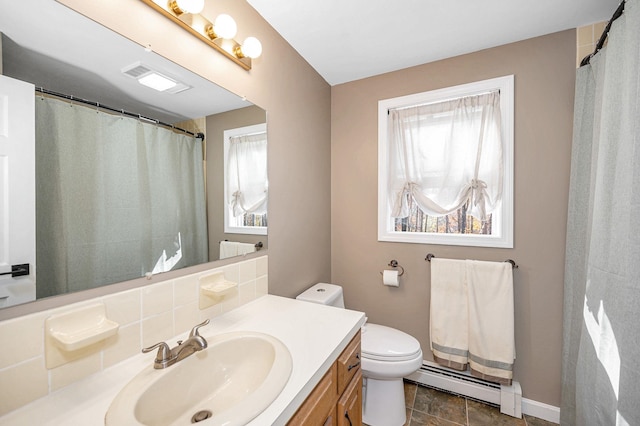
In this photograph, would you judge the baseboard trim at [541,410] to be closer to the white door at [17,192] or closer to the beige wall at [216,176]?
the beige wall at [216,176]

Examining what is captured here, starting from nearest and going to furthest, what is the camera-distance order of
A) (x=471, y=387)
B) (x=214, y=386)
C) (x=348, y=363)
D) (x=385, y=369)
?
(x=214, y=386), (x=348, y=363), (x=385, y=369), (x=471, y=387)

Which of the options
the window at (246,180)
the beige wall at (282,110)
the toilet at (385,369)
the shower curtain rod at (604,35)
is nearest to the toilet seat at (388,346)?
the toilet at (385,369)

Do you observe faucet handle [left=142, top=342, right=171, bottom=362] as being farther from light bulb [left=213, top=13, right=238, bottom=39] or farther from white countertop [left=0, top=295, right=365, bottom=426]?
light bulb [left=213, top=13, right=238, bottom=39]

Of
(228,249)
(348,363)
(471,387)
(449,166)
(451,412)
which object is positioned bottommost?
(451,412)

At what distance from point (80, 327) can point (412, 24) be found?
6.62 ft

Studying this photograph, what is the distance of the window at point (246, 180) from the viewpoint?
4.14 ft

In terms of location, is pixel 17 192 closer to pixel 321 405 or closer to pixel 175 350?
pixel 175 350

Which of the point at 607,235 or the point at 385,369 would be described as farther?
the point at 385,369

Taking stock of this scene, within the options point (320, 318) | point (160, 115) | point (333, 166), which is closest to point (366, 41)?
point (333, 166)

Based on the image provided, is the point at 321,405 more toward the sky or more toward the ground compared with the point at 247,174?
more toward the ground

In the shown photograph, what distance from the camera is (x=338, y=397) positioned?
0.99 meters

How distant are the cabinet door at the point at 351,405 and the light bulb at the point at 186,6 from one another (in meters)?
1.55

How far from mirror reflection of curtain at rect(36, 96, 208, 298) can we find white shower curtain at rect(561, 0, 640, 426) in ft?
5.38

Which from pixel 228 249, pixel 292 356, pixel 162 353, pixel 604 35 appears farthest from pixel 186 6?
pixel 604 35
